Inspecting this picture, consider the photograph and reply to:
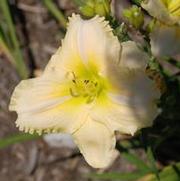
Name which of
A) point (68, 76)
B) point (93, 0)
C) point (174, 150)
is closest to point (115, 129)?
point (68, 76)

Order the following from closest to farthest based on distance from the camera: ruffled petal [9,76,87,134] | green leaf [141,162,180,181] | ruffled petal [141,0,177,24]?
ruffled petal [141,0,177,24] < ruffled petal [9,76,87,134] < green leaf [141,162,180,181]

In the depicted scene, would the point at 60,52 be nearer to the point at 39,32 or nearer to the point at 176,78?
the point at 176,78

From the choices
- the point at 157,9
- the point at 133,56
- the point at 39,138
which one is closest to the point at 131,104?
the point at 133,56

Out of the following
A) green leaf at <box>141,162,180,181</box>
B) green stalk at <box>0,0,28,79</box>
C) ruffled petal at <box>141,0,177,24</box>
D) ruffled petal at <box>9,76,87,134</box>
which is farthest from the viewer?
green stalk at <box>0,0,28,79</box>

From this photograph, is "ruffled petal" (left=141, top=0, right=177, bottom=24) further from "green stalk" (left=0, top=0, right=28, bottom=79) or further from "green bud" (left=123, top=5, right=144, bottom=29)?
"green stalk" (left=0, top=0, right=28, bottom=79)

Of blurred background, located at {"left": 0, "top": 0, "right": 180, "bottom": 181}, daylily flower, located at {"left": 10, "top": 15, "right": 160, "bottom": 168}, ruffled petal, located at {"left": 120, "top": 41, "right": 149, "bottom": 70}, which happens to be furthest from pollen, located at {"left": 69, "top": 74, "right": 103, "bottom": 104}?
blurred background, located at {"left": 0, "top": 0, "right": 180, "bottom": 181}

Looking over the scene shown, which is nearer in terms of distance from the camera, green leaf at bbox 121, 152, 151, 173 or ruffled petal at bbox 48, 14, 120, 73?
ruffled petal at bbox 48, 14, 120, 73
